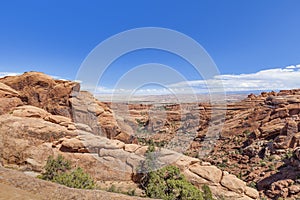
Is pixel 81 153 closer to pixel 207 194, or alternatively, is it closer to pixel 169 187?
pixel 169 187

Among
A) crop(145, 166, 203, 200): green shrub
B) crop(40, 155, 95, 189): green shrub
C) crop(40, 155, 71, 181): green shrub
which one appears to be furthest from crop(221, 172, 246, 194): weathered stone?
crop(40, 155, 71, 181): green shrub

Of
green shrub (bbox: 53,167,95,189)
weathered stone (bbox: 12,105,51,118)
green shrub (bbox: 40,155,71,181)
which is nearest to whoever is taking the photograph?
green shrub (bbox: 53,167,95,189)

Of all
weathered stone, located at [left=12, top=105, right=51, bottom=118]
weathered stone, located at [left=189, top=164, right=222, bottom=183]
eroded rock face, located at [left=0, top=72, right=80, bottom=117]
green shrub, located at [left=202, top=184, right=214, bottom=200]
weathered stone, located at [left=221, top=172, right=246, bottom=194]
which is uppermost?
eroded rock face, located at [left=0, top=72, right=80, bottom=117]

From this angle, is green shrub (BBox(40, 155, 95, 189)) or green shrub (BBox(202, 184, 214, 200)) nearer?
green shrub (BBox(40, 155, 95, 189))

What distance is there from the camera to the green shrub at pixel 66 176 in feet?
44.2

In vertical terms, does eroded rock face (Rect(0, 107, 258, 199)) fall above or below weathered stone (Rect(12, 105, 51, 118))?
below

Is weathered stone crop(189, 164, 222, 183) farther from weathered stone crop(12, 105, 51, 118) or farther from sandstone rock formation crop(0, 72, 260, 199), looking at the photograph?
weathered stone crop(12, 105, 51, 118)

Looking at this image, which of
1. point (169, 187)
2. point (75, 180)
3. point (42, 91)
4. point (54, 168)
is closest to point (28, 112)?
point (42, 91)

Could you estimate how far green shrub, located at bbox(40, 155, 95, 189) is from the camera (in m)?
13.5

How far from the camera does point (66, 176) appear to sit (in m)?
13.9

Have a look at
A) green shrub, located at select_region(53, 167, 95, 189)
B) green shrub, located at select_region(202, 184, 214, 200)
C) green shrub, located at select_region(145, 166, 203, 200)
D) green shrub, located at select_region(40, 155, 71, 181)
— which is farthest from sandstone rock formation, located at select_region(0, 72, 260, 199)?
green shrub, located at select_region(53, 167, 95, 189)

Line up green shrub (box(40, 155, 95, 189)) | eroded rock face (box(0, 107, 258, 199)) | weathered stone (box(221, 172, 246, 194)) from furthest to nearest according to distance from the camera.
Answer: weathered stone (box(221, 172, 246, 194)) → eroded rock face (box(0, 107, 258, 199)) → green shrub (box(40, 155, 95, 189))

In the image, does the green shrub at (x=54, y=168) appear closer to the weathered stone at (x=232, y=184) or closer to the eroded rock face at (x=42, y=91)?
Result: the eroded rock face at (x=42, y=91)

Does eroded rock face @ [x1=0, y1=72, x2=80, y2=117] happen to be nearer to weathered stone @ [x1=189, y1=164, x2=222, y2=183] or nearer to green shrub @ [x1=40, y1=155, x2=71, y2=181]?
green shrub @ [x1=40, y1=155, x2=71, y2=181]
